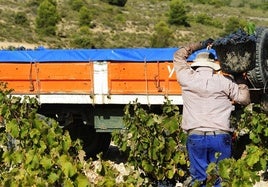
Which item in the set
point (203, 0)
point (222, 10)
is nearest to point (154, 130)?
point (222, 10)

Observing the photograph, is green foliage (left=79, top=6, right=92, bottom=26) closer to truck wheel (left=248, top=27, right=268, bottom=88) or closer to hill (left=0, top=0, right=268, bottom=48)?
hill (left=0, top=0, right=268, bottom=48)

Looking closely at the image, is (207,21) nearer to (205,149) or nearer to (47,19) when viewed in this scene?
(47,19)

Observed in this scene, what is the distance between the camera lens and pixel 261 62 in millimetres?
8734

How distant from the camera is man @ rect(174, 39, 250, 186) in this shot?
202 inches

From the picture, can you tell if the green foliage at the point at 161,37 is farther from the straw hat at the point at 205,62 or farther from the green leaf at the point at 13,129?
the straw hat at the point at 205,62

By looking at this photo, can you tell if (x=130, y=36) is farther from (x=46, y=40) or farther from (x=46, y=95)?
(x=46, y=95)

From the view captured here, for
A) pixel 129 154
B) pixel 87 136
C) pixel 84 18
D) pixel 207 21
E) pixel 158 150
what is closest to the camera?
pixel 158 150

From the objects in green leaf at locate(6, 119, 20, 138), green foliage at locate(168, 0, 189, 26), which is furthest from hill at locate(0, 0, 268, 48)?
green leaf at locate(6, 119, 20, 138)

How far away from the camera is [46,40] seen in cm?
4544

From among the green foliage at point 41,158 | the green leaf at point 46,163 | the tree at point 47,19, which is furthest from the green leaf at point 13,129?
the tree at point 47,19

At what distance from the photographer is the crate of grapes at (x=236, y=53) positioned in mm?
5258

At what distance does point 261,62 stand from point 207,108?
3793mm

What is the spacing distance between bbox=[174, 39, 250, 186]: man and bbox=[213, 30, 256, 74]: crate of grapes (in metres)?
0.11

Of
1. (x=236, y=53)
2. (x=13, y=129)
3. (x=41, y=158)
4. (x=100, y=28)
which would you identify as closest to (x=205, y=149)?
(x=236, y=53)
